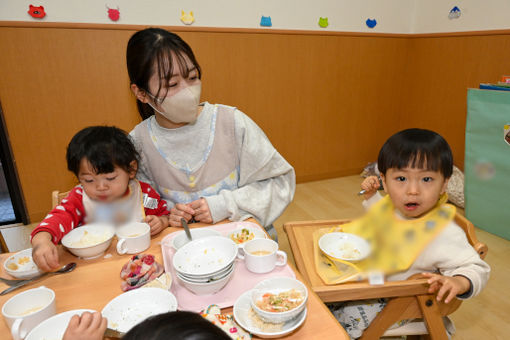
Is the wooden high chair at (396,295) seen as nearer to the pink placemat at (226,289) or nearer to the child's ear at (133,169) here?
the pink placemat at (226,289)

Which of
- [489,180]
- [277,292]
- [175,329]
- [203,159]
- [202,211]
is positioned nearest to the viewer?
[175,329]

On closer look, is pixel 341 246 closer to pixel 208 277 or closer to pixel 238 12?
pixel 208 277

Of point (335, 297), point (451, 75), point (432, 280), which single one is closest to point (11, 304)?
point (335, 297)

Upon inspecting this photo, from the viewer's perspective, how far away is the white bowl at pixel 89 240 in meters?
0.95

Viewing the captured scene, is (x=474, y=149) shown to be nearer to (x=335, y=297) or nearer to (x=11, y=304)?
(x=335, y=297)

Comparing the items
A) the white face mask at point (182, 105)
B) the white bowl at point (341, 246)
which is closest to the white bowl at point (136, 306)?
the white bowl at point (341, 246)

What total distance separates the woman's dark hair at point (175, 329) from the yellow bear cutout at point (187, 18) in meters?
2.77

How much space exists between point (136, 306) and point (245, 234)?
1.30 feet

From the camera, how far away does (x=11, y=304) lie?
0.73m

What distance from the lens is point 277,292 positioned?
2.42 ft

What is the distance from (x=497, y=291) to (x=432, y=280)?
1.51 metres

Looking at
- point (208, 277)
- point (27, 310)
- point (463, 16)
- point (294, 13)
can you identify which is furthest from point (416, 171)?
point (463, 16)

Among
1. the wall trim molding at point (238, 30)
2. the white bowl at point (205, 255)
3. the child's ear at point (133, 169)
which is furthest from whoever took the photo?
the wall trim molding at point (238, 30)

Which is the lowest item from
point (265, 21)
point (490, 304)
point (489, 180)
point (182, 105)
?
A: point (490, 304)
